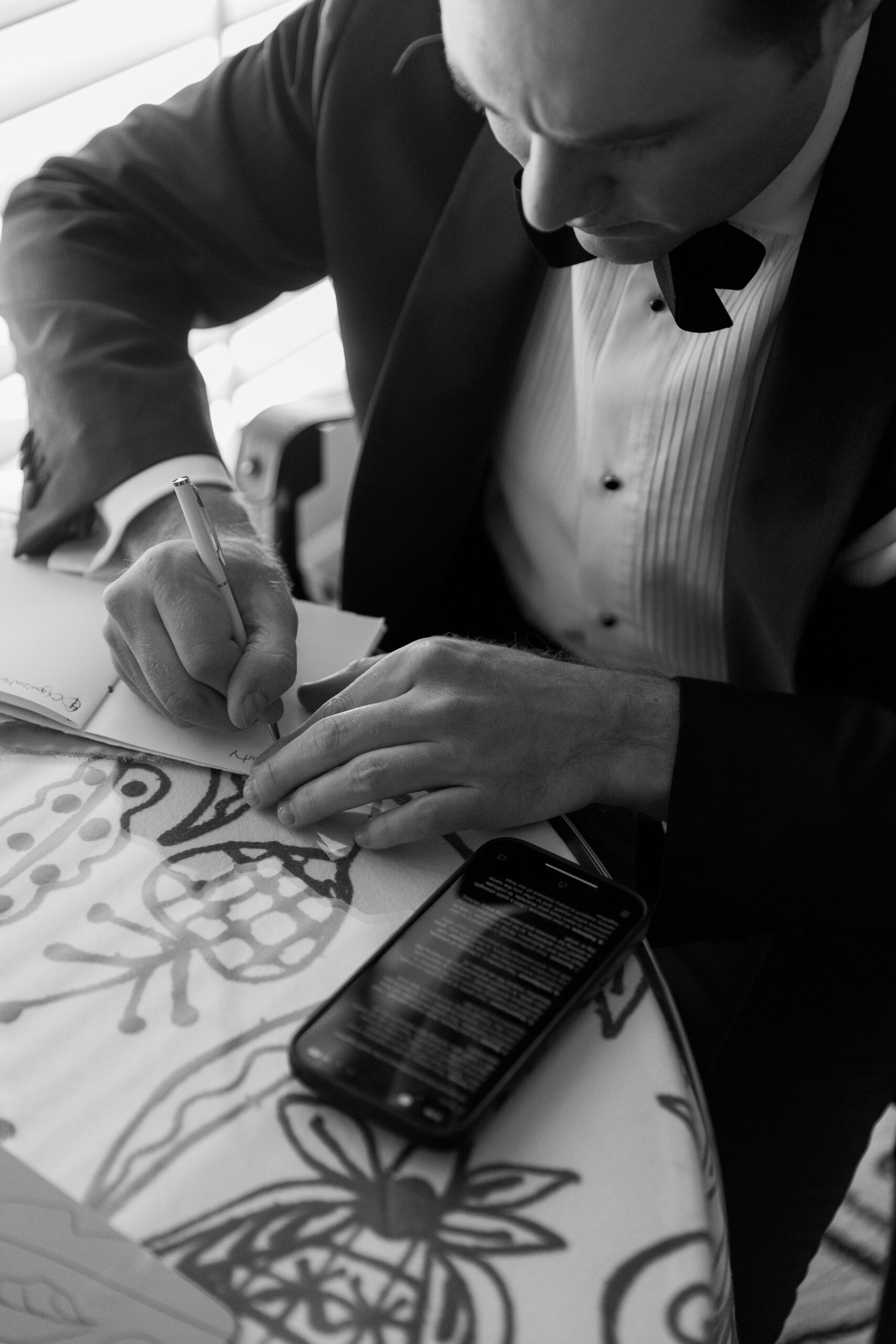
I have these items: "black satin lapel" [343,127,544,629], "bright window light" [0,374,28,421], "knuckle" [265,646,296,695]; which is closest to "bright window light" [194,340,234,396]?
"bright window light" [0,374,28,421]

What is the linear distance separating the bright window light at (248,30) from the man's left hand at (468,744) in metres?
1.46

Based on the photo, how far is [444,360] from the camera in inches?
46.3

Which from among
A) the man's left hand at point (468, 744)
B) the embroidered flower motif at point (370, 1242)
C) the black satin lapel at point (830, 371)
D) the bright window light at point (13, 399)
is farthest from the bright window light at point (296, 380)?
the embroidered flower motif at point (370, 1242)

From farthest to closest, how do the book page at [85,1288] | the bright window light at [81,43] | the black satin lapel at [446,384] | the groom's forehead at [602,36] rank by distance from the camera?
the bright window light at [81,43]
the black satin lapel at [446,384]
the groom's forehead at [602,36]
the book page at [85,1288]

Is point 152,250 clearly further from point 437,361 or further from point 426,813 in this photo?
point 426,813

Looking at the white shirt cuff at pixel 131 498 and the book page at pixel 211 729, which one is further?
the white shirt cuff at pixel 131 498

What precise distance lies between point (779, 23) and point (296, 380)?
1797 millimetres

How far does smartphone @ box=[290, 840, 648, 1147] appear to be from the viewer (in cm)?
59

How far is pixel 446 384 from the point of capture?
118 centimetres

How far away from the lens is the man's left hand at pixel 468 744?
2.56 feet

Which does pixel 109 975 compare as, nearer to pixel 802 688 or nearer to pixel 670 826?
pixel 670 826

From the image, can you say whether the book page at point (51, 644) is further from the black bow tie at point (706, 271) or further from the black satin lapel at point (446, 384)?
the black bow tie at point (706, 271)

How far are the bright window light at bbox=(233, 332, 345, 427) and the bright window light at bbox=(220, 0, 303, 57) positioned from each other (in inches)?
21.4

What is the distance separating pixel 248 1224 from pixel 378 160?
1.01 metres
